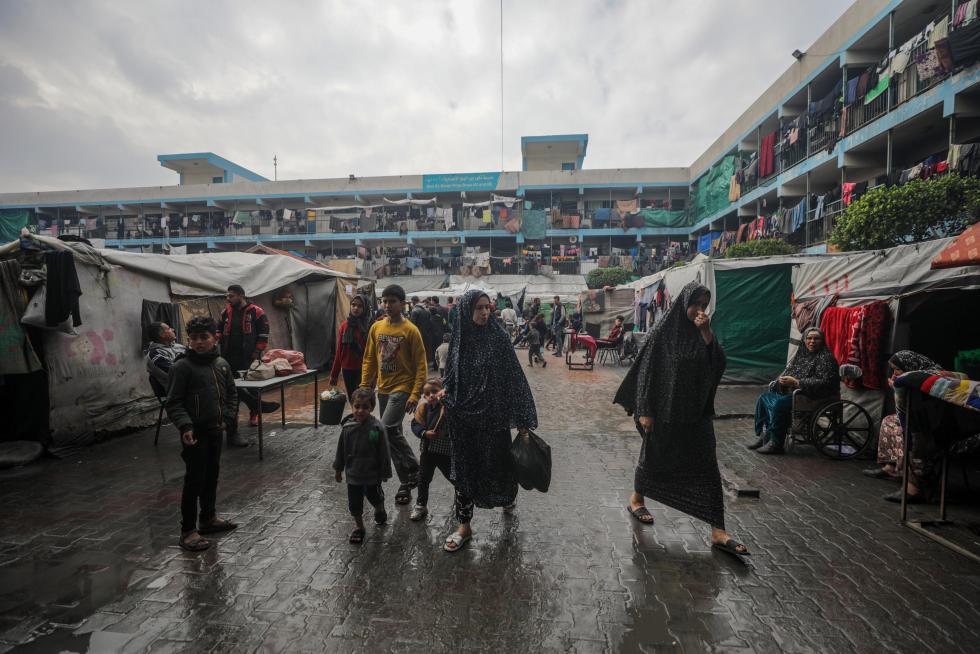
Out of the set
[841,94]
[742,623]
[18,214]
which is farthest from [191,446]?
[18,214]

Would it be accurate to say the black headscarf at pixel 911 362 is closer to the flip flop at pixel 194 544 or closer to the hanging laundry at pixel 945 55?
the flip flop at pixel 194 544

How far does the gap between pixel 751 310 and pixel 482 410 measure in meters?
8.36

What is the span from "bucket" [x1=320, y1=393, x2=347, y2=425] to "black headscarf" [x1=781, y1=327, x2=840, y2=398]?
5580 mm

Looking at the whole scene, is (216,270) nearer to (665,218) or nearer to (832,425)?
(832,425)

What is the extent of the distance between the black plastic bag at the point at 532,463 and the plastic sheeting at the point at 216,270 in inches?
268

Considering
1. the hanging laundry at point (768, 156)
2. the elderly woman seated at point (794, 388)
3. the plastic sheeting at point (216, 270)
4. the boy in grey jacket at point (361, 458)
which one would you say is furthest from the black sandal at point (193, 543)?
the hanging laundry at point (768, 156)

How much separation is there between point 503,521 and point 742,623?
1736mm

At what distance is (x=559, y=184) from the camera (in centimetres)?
3077

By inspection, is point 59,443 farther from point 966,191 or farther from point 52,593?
point 966,191

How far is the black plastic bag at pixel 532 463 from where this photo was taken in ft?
10.3

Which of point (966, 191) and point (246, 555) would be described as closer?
point (246, 555)

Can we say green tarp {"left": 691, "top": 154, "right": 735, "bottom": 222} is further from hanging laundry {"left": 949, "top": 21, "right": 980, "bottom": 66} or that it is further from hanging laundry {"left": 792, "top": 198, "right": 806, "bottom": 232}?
hanging laundry {"left": 949, "top": 21, "right": 980, "bottom": 66}

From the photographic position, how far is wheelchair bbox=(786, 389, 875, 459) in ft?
17.1

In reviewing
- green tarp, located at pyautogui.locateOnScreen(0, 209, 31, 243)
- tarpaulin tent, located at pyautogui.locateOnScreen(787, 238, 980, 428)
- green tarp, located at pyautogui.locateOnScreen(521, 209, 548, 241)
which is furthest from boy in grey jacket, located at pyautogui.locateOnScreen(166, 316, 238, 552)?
green tarp, located at pyautogui.locateOnScreen(521, 209, 548, 241)
